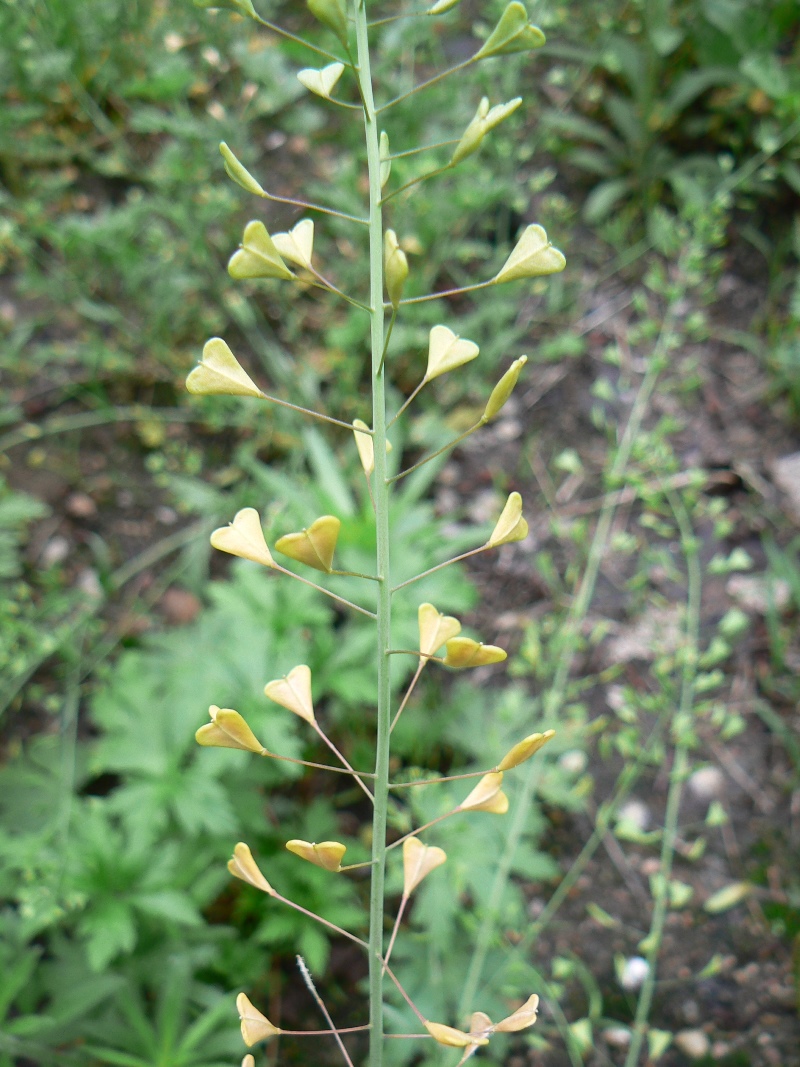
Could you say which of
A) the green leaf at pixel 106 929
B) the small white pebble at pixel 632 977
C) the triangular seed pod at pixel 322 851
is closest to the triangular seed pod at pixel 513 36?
the triangular seed pod at pixel 322 851

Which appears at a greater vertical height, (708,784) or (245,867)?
(245,867)

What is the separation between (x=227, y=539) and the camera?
79 cm

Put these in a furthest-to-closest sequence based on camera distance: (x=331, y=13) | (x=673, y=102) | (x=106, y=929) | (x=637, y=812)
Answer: (x=673, y=102) → (x=637, y=812) → (x=106, y=929) → (x=331, y=13)

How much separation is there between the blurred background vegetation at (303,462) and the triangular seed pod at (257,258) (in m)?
1.05

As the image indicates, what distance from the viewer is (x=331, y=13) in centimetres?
71

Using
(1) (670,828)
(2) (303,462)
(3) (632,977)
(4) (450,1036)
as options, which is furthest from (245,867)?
(2) (303,462)

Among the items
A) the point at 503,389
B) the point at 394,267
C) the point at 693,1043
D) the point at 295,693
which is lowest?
the point at 693,1043

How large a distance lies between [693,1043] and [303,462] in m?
2.06

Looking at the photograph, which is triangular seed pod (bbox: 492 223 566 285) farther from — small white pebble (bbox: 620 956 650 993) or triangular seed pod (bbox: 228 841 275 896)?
small white pebble (bbox: 620 956 650 993)

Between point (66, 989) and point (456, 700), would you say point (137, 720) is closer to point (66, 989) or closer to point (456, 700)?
point (66, 989)

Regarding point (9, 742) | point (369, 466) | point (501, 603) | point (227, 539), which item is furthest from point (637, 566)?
point (9, 742)

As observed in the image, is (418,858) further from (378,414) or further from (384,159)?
(384,159)

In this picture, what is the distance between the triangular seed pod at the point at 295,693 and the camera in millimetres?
823

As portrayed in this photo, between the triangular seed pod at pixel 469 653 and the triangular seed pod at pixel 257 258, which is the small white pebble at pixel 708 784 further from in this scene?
the triangular seed pod at pixel 257 258
